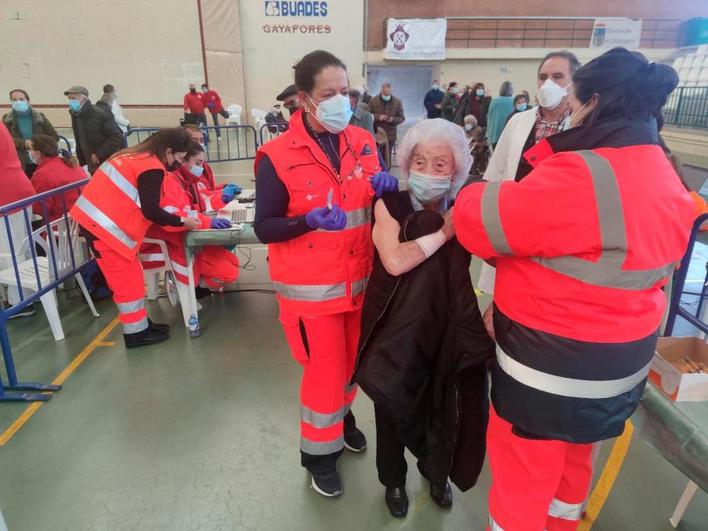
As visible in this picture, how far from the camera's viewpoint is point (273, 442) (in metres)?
2.55

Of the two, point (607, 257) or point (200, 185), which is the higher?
point (607, 257)

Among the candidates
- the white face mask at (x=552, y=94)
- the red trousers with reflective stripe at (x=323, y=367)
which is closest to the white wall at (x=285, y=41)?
the white face mask at (x=552, y=94)

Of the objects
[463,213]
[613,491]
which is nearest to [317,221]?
[463,213]

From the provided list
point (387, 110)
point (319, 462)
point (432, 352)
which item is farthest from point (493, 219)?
point (387, 110)

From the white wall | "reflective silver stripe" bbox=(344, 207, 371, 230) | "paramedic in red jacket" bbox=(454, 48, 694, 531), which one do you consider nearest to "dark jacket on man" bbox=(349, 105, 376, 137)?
"reflective silver stripe" bbox=(344, 207, 371, 230)

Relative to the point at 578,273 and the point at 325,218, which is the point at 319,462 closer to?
the point at 325,218

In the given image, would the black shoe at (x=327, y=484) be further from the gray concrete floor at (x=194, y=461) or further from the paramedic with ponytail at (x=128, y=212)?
the paramedic with ponytail at (x=128, y=212)

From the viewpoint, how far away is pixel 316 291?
1.87 m

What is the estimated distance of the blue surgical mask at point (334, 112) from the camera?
1788 millimetres

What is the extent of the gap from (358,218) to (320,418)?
86 cm

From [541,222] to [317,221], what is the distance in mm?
796

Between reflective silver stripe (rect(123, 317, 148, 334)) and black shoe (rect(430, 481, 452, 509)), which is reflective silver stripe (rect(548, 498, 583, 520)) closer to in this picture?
black shoe (rect(430, 481, 452, 509))

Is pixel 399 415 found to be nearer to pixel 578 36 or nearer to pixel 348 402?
pixel 348 402

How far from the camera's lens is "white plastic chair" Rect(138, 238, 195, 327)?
3648mm
